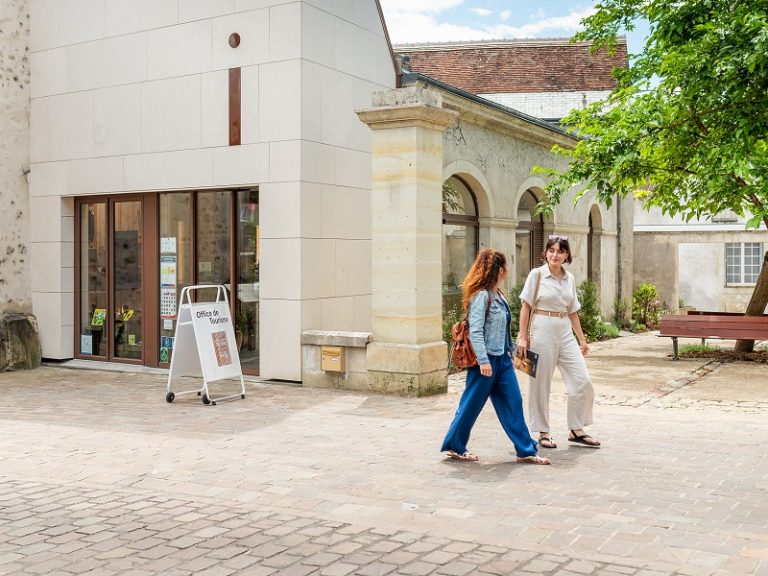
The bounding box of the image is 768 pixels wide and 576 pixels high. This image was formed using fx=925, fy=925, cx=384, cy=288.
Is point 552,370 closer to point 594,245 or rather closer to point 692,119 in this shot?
point 692,119

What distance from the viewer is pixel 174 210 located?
495 inches

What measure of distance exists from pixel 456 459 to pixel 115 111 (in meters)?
7.97

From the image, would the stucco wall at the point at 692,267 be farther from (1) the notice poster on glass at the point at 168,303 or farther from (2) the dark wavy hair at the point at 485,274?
(2) the dark wavy hair at the point at 485,274

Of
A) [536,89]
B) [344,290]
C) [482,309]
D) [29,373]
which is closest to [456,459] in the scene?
[482,309]

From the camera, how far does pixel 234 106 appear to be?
11.7 m

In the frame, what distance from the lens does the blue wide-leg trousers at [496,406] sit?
23.3ft

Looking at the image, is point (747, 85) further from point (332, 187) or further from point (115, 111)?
point (115, 111)

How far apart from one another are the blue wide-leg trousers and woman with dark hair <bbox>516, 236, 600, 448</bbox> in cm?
48

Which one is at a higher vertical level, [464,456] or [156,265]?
[156,265]

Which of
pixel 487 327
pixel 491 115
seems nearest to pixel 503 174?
pixel 491 115

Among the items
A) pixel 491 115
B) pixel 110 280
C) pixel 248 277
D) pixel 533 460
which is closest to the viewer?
pixel 533 460

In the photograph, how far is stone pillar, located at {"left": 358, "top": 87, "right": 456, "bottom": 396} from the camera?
401 inches

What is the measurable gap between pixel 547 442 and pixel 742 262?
988 inches

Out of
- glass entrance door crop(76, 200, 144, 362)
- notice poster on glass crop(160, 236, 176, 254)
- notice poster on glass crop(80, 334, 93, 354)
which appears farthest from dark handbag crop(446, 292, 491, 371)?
notice poster on glass crop(80, 334, 93, 354)
